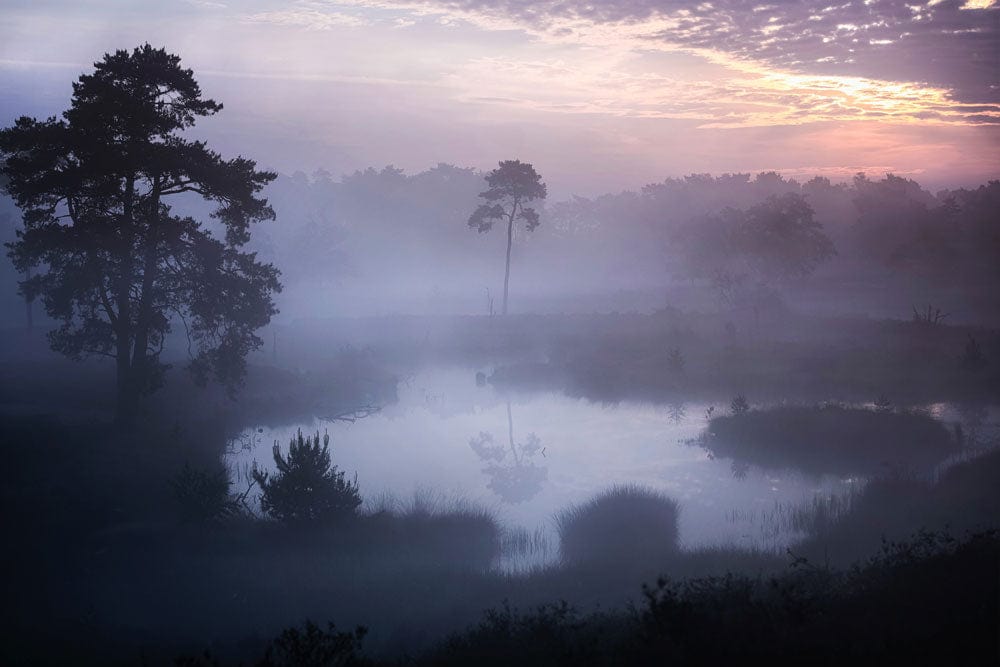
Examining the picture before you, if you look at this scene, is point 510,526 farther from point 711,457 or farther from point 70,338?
point 70,338

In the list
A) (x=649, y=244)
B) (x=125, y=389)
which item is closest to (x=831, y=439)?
(x=125, y=389)

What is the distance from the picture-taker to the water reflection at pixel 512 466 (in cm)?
2211

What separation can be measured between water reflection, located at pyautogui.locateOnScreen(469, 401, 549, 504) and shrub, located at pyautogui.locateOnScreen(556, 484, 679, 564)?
2983 millimetres

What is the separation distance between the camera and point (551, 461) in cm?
2545

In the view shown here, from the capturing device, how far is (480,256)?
10562 centimetres

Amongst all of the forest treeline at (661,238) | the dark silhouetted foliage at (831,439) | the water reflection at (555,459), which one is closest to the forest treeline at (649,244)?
the forest treeline at (661,238)

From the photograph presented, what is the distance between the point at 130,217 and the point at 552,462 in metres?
16.0

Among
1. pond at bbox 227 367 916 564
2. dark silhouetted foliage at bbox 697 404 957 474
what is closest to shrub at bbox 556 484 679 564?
pond at bbox 227 367 916 564

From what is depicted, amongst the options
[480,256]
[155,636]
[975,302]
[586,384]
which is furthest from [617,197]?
[155,636]

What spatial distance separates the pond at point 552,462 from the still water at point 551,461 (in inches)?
1.8

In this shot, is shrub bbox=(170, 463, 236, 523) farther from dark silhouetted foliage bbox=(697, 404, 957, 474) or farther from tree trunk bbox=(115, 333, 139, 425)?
dark silhouetted foliage bbox=(697, 404, 957, 474)

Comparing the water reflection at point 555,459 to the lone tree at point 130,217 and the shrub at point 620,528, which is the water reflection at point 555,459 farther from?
the lone tree at point 130,217

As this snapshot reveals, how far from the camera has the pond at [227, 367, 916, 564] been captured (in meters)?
19.3

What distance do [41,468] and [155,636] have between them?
9.89m
